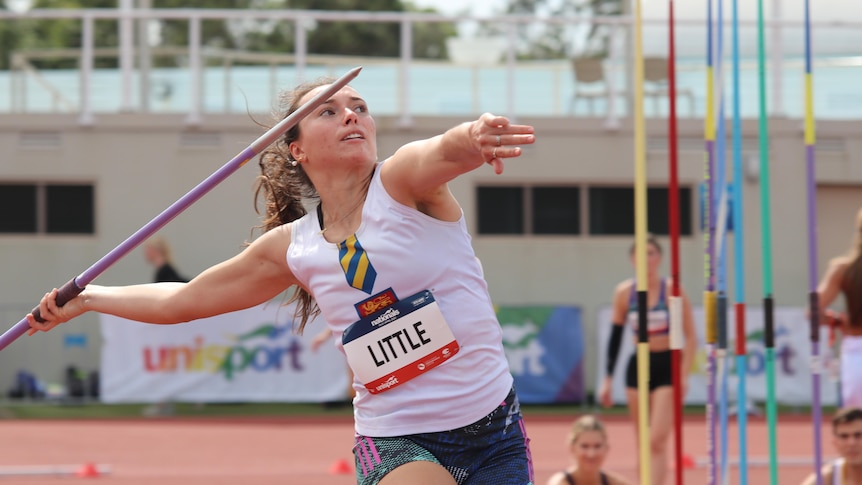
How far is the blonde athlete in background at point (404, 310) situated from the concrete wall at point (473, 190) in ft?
39.3

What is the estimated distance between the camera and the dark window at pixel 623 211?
52.4 feet

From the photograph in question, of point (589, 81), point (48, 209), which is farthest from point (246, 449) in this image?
point (589, 81)

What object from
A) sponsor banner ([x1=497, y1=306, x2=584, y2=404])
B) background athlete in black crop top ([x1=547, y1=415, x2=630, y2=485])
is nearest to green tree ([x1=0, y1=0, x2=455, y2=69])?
sponsor banner ([x1=497, y1=306, x2=584, y2=404])

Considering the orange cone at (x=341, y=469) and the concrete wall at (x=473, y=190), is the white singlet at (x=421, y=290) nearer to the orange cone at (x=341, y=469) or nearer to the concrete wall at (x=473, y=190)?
the orange cone at (x=341, y=469)

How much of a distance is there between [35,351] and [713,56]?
11.0 meters

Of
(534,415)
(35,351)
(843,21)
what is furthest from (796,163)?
(35,351)

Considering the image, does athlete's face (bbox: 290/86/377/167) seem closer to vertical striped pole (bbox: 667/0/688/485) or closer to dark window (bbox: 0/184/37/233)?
vertical striped pole (bbox: 667/0/688/485)

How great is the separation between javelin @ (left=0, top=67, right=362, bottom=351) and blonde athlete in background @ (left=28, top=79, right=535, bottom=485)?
9 cm

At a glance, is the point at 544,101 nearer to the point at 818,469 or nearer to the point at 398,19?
the point at 398,19

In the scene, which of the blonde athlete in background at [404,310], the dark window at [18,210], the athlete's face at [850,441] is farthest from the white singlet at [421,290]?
the dark window at [18,210]

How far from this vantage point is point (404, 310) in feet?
11.1

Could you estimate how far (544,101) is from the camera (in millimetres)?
16266

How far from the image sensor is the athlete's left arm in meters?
2.94

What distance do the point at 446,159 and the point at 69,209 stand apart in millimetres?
13478
